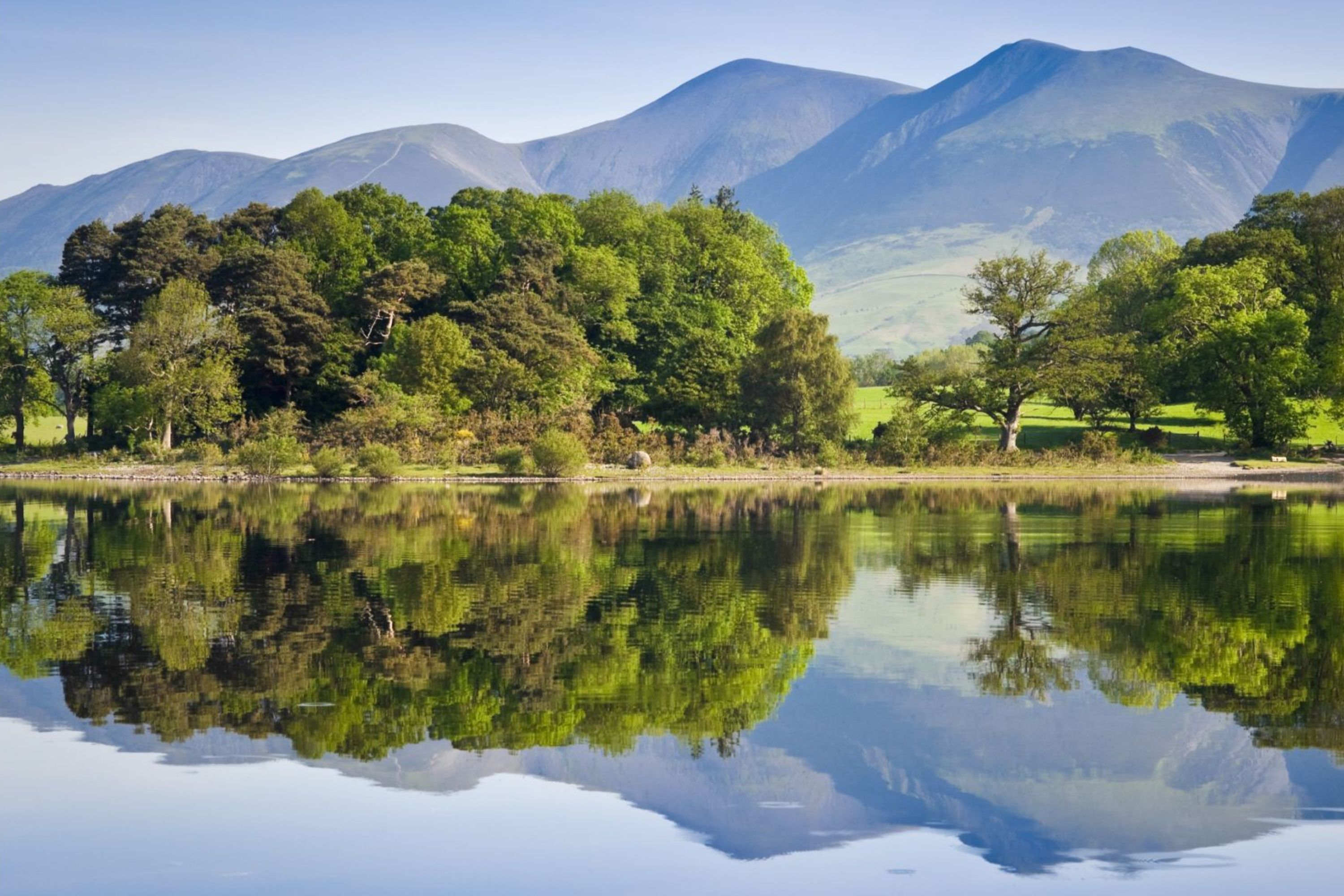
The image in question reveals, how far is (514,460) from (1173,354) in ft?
119

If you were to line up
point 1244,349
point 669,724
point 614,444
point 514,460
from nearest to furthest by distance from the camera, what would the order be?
point 669,724 → point 514,460 → point 614,444 → point 1244,349

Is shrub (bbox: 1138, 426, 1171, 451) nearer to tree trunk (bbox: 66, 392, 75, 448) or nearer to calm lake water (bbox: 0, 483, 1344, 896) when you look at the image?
calm lake water (bbox: 0, 483, 1344, 896)

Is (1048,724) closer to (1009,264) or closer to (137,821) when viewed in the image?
(137,821)

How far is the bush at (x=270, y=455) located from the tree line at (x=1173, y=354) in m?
29.3

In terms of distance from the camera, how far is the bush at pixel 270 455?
6262cm

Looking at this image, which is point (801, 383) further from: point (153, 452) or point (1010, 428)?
point (153, 452)

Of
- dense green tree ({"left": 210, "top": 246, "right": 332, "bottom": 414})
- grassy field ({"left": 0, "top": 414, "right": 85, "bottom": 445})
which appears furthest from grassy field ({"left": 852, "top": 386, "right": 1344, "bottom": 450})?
grassy field ({"left": 0, "top": 414, "right": 85, "bottom": 445})

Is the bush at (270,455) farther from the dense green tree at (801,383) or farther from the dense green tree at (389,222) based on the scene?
the dense green tree at (801,383)

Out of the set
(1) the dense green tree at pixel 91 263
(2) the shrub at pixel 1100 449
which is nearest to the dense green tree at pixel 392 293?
(1) the dense green tree at pixel 91 263

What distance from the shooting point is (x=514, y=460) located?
62000 millimetres

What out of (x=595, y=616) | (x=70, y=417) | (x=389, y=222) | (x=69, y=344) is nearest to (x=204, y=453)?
(x=69, y=344)

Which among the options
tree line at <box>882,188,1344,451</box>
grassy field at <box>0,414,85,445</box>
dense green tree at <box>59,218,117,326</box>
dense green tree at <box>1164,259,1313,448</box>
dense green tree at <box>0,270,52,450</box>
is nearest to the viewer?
dense green tree at <box>1164,259,1313,448</box>

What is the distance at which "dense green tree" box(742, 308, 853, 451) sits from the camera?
221 ft

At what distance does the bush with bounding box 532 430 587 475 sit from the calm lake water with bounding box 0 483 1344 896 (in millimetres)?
31881
